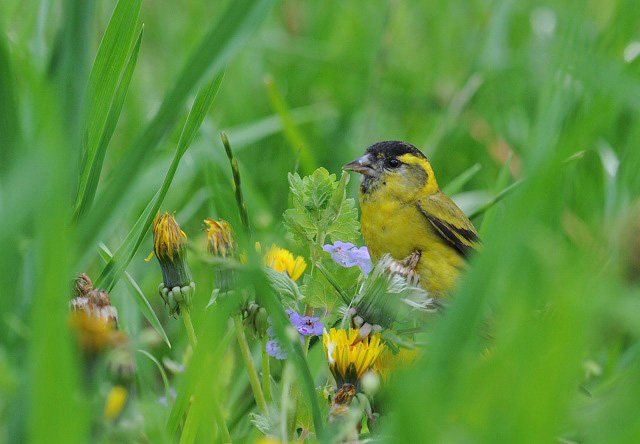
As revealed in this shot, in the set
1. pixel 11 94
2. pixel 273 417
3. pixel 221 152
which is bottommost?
pixel 221 152

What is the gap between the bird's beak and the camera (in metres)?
2.72

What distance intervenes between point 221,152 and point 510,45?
7.48ft

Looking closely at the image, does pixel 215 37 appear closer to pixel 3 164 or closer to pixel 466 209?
pixel 3 164

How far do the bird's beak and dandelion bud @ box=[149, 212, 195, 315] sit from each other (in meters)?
1.37

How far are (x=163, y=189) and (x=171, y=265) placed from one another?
0.12 m

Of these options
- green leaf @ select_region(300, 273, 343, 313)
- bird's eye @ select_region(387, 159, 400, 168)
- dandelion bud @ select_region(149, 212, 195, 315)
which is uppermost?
dandelion bud @ select_region(149, 212, 195, 315)

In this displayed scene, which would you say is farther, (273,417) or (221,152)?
(221,152)

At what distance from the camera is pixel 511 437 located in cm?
87

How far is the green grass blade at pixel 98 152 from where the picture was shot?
4.61 ft

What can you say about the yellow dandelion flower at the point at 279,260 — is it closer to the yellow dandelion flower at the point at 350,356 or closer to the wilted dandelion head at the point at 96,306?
the yellow dandelion flower at the point at 350,356

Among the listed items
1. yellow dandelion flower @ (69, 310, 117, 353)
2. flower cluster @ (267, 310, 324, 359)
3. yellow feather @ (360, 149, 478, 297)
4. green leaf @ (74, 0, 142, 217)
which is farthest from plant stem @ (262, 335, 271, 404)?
yellow feather @ (360, 149, 478, 297)

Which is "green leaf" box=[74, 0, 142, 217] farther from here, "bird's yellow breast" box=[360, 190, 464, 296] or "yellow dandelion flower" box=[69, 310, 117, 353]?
"bird's yellow breast" box=[360, 190, 464, 296]

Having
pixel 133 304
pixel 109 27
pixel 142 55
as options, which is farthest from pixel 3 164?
pixel 142 55

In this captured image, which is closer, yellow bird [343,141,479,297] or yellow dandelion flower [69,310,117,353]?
yellow dandelion flower [69,310,117,353]
